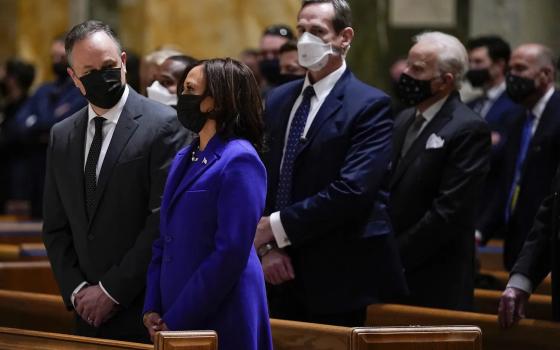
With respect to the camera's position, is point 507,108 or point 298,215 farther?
point 507,108

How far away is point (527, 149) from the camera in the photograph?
6.23 metres

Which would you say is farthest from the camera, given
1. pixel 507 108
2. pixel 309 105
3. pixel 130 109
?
pixel 507 108

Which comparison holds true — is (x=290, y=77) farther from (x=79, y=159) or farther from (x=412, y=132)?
(x=79, y=159)

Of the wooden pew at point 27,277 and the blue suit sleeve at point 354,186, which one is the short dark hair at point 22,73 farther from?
the blue suit sleeve at point 354,186

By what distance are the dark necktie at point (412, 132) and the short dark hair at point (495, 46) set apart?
2.08 meters

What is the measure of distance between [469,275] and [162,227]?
1809mm

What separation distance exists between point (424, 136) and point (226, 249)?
1898mm

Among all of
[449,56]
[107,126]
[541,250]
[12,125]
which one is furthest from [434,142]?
[12,125]

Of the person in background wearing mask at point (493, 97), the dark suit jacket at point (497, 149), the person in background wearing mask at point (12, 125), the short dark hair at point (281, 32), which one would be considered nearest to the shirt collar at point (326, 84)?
the dark suit jacket at point (497, 149)

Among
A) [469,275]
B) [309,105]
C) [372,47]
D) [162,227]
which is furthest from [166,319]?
[372,47]

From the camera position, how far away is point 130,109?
4.62 meters

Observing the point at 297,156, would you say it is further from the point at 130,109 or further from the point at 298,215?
the point at 130,109

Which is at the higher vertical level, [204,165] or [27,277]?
[204,165]

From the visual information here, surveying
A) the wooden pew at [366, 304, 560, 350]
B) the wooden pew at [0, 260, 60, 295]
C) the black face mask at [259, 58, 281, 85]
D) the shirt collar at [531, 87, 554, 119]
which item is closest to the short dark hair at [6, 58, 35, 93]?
the black face mask at [259, 58, 281, 85]
